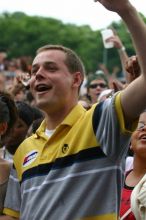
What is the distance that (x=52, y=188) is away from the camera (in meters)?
3.31

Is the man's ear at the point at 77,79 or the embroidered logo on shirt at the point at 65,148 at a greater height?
the man's ear at the point at 77,79

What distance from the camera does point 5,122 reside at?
3.85 meters

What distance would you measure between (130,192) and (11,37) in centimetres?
7824

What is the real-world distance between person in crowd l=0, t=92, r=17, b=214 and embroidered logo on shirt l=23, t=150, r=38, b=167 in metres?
0.27

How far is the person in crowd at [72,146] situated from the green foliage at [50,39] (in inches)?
2781

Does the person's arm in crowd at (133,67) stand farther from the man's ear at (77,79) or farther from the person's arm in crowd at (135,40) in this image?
the man's ear at (77,79)

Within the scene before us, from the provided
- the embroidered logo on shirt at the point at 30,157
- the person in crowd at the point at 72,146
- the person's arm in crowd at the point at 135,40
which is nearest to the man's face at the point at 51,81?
the person in crowd at the point at 72,146

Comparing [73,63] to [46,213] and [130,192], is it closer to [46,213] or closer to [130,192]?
[46,213]

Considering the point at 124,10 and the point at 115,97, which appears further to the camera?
the point at 115,97

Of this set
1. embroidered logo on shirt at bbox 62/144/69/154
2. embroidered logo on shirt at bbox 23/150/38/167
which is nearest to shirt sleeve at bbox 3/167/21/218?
embroidered logo on shirt at bbox 23/150/38/167

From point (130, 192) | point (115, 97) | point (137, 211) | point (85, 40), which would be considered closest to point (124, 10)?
point (115, 97)

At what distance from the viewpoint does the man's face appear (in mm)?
3473

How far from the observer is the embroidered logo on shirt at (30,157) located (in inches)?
138

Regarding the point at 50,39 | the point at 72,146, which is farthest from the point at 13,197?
the point at 50,39
